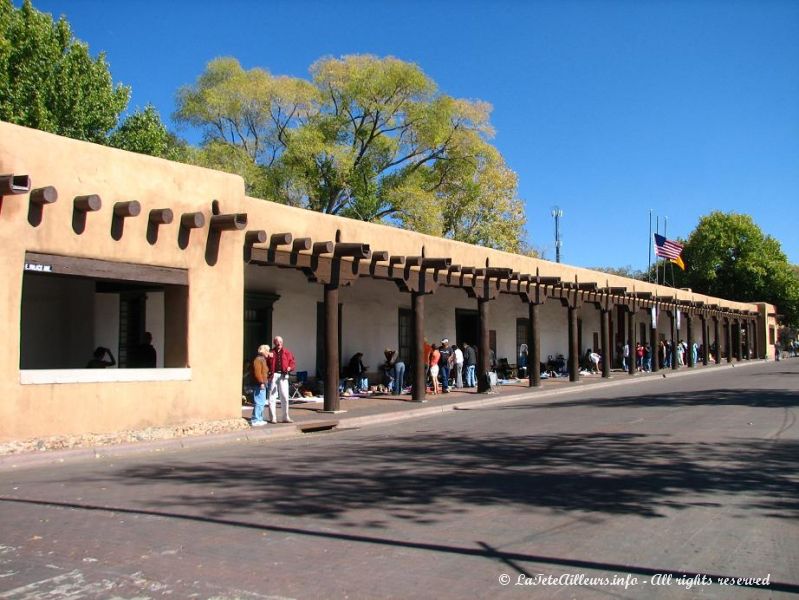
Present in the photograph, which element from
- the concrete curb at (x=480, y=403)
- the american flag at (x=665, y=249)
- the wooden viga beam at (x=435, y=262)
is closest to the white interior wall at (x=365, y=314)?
the wooden viga beam at (x=435, y=262)

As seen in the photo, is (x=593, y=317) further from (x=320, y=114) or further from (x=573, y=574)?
(x=573, y=574)

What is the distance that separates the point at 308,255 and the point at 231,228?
2.93 m

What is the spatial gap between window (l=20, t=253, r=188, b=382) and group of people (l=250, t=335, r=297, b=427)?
160 centimetres

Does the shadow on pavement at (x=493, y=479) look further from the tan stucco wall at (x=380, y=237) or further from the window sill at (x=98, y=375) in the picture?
the tan stucco wall at (x=380, y=237)

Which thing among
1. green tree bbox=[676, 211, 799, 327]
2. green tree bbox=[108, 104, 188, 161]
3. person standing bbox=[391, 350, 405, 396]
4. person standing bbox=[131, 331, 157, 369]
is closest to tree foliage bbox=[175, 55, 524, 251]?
green tree bbox=[108, 104, 188, 161]

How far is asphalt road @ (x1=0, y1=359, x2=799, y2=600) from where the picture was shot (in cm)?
528

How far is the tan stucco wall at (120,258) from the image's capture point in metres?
11.0

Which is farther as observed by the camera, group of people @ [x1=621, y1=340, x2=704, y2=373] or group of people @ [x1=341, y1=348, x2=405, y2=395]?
group of people @ [x1=621, y1=340, x2=704, y2=373]

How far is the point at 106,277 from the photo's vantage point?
1220 centimetres

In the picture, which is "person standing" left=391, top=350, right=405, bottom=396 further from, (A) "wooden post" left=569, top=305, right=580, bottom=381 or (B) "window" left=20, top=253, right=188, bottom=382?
(A) "wooden post" left=569, top=305, right=580, bottom=381

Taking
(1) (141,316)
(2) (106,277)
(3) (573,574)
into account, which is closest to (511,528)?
(3) (573,574)

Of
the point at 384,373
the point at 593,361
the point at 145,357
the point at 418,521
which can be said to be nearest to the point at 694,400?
the point at 384,373

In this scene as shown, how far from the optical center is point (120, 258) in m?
12.5

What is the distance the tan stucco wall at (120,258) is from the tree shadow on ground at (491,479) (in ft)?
7.13
